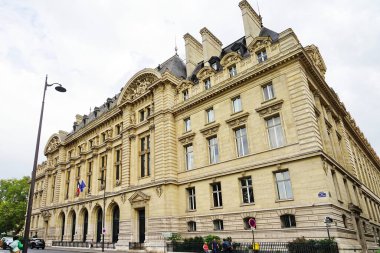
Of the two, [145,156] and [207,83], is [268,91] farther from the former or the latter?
[145,156]

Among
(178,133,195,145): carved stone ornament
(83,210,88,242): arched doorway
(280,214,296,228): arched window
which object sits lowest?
(280,214,296,228): arched window

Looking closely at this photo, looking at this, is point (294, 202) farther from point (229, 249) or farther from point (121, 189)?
point (121, 189)

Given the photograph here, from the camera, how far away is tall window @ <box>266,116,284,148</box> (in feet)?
80.9

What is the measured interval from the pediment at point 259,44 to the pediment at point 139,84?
12.0m

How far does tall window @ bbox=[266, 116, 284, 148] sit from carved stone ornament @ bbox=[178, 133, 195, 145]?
8.77 m

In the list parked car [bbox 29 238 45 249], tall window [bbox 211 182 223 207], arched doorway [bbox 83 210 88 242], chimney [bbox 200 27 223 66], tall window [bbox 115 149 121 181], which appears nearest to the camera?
tall window [bbox 211 182 223 207]

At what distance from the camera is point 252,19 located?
108 feet

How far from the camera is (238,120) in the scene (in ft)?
90.8

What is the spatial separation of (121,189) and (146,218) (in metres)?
6.14

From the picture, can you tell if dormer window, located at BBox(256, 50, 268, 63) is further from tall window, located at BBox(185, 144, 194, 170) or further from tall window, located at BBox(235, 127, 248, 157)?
tall window, located at BBox(185, 144, 194, 170)

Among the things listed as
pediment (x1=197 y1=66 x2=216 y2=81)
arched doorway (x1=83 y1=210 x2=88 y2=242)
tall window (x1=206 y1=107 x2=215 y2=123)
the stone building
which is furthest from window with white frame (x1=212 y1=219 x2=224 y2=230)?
arched doorway (x1=83 y1=210 x2=88 y2=242)

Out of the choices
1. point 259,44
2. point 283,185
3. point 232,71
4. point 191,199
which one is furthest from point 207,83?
point 283,185

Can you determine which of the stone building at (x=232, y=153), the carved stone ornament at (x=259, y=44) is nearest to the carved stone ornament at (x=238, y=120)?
the stone building at (x=232, y=153)

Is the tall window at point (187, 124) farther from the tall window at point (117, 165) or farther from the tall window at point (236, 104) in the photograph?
the tall window at point (117, 165)
